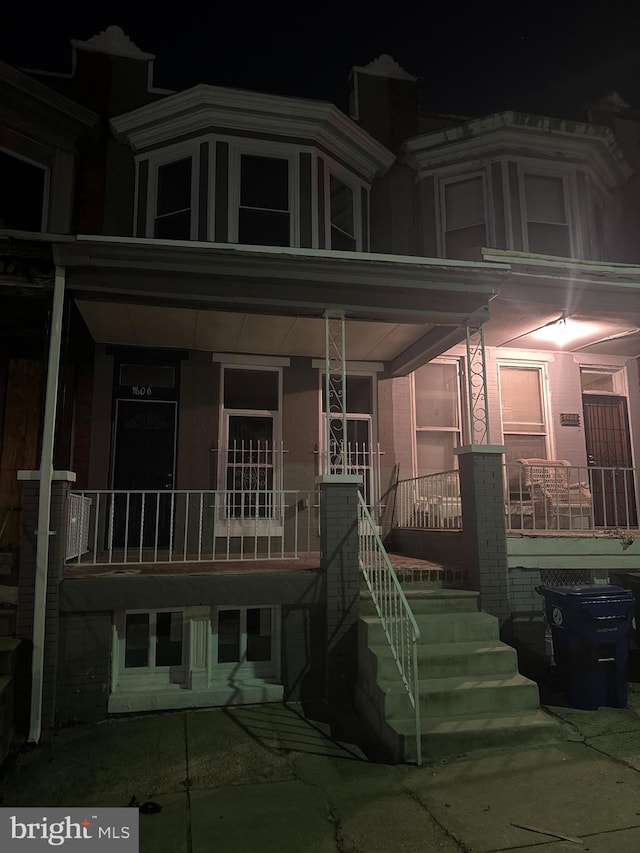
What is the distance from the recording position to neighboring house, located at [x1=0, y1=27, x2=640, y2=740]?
6230mm

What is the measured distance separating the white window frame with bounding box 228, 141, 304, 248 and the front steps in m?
5.72

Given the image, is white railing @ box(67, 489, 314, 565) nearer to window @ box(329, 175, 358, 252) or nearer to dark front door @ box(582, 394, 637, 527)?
window @ box(329, 175, 358, 252)

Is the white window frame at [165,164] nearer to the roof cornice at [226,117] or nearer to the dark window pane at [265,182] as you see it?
the roof cornice at [226,117]

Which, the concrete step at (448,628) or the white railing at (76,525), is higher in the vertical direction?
the white railing at (76,525)

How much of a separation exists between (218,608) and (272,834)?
2989 mm

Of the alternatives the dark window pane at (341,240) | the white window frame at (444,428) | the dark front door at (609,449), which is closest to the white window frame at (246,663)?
the white window frame at (444,428)

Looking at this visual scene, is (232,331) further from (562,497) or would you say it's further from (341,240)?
(562,497)

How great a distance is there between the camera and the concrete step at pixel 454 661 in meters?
5.36

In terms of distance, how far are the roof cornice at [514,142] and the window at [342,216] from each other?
1.45 meters

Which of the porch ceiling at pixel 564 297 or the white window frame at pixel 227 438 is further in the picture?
the white window frame at pixel 227 438

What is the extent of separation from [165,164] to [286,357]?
11.4 ft

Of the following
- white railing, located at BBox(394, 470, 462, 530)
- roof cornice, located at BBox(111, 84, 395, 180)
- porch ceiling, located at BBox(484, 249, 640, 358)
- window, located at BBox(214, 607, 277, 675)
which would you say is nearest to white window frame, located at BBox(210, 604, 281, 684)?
window, located at BBox(214, 607, 277, 675)

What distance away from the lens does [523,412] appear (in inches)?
384

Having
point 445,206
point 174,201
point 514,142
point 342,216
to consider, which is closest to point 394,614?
point 342,216
